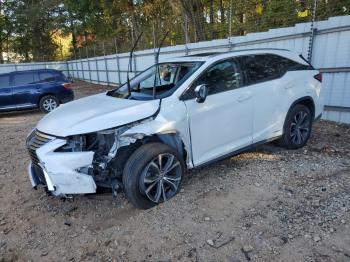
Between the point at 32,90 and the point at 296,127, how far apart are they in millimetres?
8878

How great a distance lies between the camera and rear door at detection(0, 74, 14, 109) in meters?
10.1

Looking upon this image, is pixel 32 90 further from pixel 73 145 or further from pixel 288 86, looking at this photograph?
pixel 288 86

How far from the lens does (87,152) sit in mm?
3166

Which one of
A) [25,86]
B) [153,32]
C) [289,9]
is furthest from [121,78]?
[289,9]

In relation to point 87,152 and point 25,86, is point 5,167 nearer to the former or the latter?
point 87,152

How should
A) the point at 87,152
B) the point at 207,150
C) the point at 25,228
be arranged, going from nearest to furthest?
the point at 87,152 → the point at 25,228 → the point at 207,150

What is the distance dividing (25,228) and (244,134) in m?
2.99

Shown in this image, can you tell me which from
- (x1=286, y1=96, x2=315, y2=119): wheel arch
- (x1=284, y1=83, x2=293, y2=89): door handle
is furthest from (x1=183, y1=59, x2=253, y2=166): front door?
(x1=286, y1=96, x2=315, y2=119): wheel arch

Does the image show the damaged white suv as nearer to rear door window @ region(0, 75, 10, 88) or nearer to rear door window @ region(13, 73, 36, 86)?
rear door window @ region(13, 73, 36, 86)

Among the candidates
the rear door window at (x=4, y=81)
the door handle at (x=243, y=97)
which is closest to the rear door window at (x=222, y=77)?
the door handle at (x=243, y=97)

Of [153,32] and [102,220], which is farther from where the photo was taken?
[153,32]

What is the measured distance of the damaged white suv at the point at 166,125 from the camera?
3.29 meters

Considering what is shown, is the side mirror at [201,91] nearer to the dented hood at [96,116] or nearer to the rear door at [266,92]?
the dented hood at [96,116]

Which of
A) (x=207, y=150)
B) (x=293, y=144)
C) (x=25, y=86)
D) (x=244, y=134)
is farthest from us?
(x=25, y=86)
